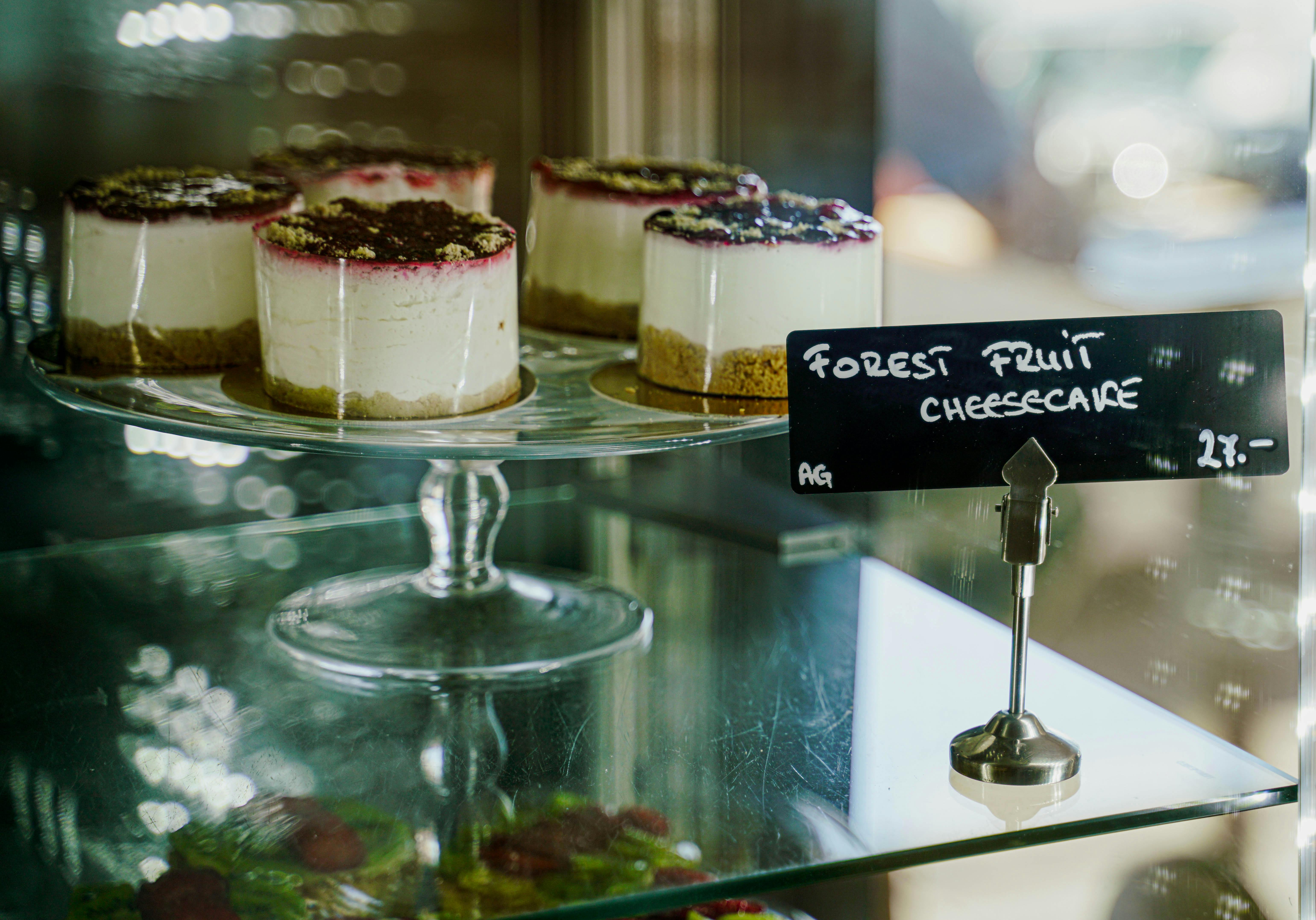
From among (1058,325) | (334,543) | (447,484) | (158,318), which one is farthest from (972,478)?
(334,543)

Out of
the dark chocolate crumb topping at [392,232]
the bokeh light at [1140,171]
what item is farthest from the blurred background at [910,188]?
the dark chocolate crumb topping at [392,232]

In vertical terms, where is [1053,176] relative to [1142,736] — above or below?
above

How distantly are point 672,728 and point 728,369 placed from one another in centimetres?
23

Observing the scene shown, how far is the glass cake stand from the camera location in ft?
2.44

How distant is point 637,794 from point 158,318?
0.46m

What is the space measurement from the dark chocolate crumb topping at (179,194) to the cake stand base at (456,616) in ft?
0.74

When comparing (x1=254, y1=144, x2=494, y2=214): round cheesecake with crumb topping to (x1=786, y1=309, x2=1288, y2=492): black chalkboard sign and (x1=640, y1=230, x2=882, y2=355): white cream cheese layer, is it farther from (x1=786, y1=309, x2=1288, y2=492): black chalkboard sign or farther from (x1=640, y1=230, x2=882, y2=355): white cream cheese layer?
(x1=786, y1=309, x2=1288, y2=492): black chalkboard sign

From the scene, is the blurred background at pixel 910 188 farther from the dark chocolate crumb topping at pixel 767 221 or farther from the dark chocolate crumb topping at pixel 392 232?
the dark chocolate crumb topping at pixel 392 232

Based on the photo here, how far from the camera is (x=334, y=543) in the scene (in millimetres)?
1169

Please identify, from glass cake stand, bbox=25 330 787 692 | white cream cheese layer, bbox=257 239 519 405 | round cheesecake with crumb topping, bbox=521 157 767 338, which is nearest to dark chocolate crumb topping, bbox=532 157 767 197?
round cheesecake with crumb topping, bbox=521 157 767 338

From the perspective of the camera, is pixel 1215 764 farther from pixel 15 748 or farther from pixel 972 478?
pixel 15 748

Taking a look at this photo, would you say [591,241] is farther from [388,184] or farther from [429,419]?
[429,419]

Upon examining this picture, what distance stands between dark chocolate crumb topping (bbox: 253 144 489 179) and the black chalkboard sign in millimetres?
489

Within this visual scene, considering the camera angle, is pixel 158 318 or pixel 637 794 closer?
pixel 637 794
